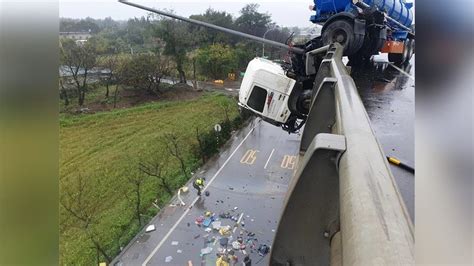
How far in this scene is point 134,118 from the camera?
1520 cm

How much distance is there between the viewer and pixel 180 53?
64.7ft

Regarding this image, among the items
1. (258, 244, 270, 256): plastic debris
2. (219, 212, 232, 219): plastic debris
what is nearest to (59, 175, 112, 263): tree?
(219, 212, 232, 219): plastic debris

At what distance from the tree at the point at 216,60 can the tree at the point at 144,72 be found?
2.44 meters

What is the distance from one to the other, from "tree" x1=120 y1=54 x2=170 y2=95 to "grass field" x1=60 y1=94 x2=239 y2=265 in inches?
54.9

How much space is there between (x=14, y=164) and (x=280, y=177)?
9.31 meters

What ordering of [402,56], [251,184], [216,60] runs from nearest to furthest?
[402,56] → [251,184] → [216,60]

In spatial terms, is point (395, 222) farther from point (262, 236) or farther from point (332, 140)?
point (262, 236)

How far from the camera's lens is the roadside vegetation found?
7402mm

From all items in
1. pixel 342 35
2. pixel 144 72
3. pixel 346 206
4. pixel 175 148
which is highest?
pixel 342 35

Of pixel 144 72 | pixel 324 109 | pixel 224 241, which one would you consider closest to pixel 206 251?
pixel 224 241

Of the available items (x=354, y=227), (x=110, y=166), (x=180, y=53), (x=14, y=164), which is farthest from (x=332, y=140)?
(x=180, y=53)

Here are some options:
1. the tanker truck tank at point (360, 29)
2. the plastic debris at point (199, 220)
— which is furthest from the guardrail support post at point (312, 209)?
the plastic debris at point (199, 220)

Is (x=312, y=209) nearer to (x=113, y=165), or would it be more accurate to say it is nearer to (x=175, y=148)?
(x=175, y=148)

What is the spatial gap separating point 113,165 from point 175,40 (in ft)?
35.1
